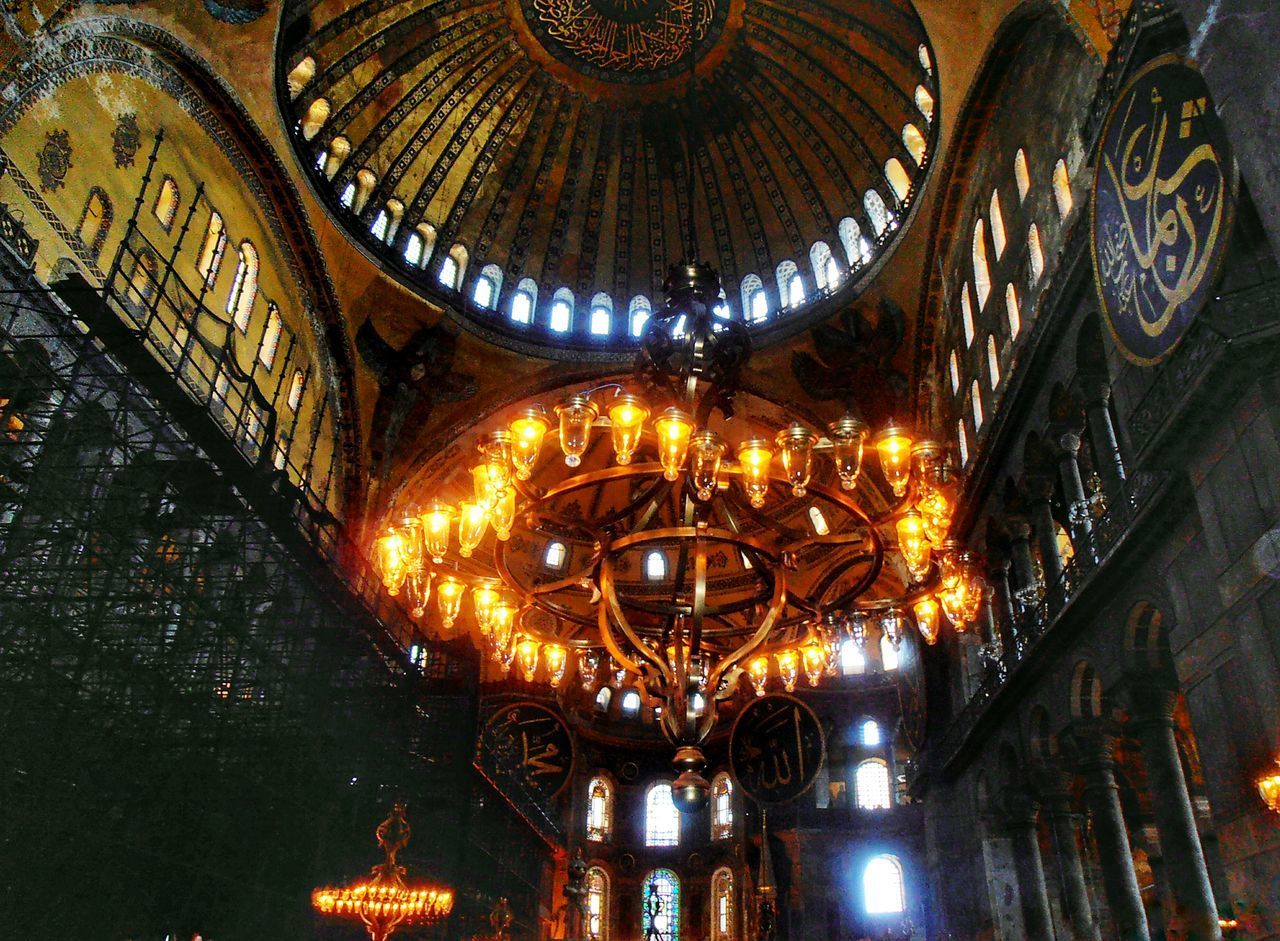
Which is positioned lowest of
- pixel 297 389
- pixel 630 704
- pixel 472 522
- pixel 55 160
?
pixel 472 522

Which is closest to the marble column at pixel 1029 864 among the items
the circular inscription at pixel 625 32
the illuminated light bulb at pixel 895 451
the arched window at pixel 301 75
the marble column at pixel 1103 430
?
the marble column at pixel 1103 430

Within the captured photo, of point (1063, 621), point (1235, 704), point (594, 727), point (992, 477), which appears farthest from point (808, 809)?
A: point (1235, 704)

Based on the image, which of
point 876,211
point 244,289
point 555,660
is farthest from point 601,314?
point 555,660

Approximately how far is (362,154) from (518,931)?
13.4 meters

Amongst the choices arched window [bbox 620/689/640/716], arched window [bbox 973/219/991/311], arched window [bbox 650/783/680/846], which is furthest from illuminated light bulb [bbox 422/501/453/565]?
arched window [bbox 650/783/680/846]

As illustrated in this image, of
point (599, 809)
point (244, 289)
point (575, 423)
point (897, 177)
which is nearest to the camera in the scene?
point (575, 423)

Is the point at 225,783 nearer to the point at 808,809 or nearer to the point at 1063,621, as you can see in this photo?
the point at 1063,621

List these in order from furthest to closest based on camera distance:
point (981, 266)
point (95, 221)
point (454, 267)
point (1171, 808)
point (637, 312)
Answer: point (637, 312) → point (454, 267) → point (981, 266) → point (95, 221) → point (1171, 808)

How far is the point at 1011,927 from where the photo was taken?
12367mm

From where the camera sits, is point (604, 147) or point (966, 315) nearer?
point (966, 315)

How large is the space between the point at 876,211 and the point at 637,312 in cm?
485

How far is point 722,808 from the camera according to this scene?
21.5 m

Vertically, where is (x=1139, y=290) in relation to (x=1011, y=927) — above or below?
above

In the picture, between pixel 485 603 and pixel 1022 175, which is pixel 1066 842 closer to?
pixel 1022 175
